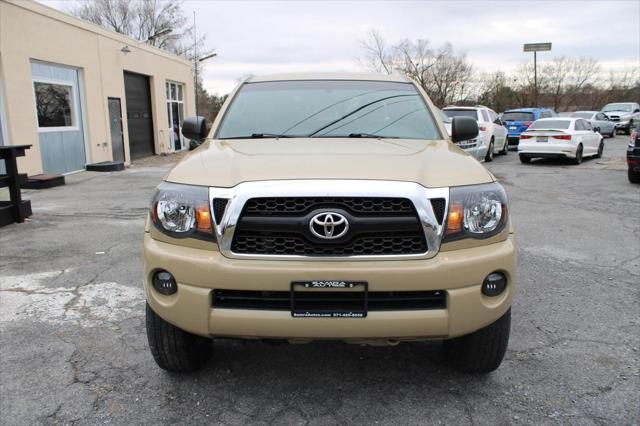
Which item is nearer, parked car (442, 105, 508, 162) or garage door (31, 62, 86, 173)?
garage door (31, 62, 86, 173)

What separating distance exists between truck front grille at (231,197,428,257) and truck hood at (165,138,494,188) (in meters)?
0.13

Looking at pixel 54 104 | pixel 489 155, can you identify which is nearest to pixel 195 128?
pixel 54 104

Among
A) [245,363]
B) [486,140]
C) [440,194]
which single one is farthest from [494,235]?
[486,140]

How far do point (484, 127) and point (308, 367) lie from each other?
15.1m

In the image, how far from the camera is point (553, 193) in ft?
34.9

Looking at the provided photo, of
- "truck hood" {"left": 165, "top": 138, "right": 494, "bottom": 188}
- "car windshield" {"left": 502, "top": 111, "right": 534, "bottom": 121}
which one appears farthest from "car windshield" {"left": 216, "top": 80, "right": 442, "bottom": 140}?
"car windshield" {"left": 502, "top": 111, "right": 534, "bottom": 121}

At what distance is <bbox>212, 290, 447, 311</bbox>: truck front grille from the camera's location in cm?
248

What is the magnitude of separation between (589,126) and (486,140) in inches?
157

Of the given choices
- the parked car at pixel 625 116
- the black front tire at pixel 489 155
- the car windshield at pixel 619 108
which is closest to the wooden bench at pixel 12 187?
the black front tire at pixel 489 155

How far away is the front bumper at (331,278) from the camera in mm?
2412

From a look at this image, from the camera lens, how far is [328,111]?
3904 mm

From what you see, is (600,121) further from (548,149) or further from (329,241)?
(329,241)

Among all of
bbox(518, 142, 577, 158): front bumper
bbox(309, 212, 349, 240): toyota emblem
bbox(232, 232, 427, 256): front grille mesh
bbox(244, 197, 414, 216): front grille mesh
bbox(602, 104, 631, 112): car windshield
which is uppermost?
bbox(602, 104, 631, 112): car windshield

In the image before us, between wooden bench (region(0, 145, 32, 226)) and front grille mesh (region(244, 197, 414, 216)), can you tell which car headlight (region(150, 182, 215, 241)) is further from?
wooden bench (region(0, 145, 32, 226))
